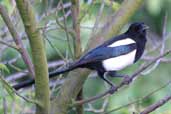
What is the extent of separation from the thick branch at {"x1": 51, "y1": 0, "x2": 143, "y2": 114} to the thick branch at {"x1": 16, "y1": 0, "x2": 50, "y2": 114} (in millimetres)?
178

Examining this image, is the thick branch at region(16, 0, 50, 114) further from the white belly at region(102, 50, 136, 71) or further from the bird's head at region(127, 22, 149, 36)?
the bird's head at region(127, 22, 149, 36)

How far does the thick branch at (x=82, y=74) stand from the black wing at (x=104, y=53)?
0.23 ft

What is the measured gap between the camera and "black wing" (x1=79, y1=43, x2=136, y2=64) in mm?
3281

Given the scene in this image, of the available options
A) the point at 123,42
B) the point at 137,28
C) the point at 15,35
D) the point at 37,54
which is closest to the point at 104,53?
the point at 123,42

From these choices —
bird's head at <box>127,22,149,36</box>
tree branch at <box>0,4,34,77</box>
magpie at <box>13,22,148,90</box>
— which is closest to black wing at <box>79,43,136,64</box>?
magpie at <box>13,22,148,90</box>

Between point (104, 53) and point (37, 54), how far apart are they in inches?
28.3

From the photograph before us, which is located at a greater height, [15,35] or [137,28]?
[15,35]

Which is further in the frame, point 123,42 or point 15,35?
point 123,42

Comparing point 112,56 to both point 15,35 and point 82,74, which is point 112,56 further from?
point 15,35

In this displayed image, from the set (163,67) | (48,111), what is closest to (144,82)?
(163,67)

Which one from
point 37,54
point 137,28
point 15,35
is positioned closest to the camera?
point 37,54

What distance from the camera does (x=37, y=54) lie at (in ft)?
8.96

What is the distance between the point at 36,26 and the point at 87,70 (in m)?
0.78

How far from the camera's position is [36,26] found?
265cm
